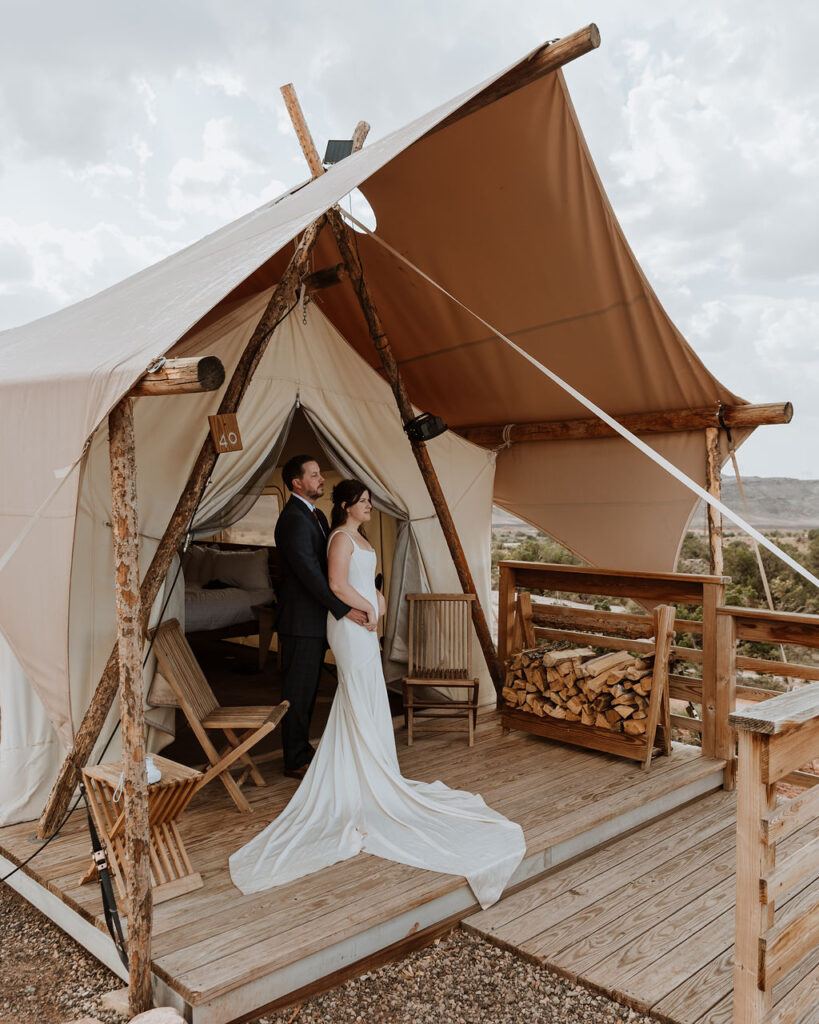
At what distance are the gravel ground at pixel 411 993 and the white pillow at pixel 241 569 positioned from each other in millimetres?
4873

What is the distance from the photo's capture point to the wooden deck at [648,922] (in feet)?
8.36

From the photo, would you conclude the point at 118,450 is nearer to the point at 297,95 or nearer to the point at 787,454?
the point at 297,95

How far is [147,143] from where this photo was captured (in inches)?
2648

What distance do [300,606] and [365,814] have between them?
1.12 m

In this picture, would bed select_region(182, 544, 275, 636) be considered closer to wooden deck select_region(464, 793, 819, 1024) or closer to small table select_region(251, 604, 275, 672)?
small table select_region(251, 604, 275, 672)

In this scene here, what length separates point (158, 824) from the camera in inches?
117

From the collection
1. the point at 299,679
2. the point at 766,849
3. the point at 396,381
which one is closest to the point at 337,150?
the point at 396,381

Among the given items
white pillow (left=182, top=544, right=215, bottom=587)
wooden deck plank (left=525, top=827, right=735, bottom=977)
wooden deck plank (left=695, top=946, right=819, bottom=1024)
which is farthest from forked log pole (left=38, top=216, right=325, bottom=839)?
white pillow (left=182, top=544, right=215, bottom=587)

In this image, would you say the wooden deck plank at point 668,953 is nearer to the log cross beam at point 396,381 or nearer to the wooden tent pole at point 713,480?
the log cross beam at point 396,381

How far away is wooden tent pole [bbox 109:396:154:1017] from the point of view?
252 cm

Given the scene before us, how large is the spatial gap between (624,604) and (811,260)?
135 ft

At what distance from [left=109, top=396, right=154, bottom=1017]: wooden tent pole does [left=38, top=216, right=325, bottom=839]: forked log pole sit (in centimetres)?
68

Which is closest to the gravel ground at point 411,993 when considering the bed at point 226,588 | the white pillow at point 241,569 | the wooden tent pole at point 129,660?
the wooden tent pole at point 129,660

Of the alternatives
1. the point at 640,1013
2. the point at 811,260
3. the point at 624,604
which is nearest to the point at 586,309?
the point at 640,1013
